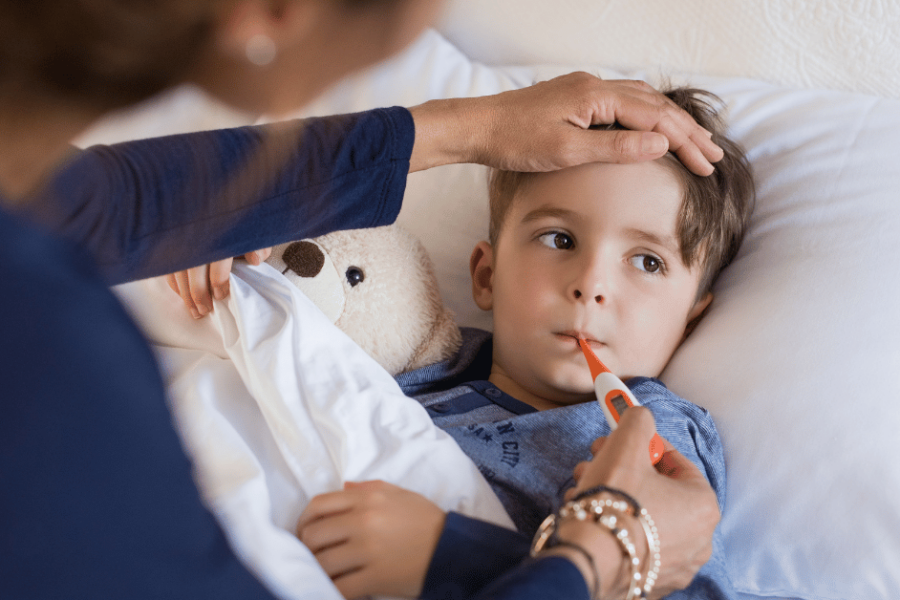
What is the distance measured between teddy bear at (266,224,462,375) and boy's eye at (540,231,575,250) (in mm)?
196

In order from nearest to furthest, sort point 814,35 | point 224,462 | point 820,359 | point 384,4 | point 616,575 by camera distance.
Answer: point 384,4 → point 616,575 → point 224,462 → point 820,359 → point 814,35

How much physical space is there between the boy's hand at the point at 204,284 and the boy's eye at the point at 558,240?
0.38 m

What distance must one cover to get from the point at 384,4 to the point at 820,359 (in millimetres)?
794

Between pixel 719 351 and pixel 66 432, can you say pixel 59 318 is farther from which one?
pixel 719 351

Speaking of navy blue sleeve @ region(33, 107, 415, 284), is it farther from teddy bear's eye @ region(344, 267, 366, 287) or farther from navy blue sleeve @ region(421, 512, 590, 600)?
navy blue sleeve @ region(421, 512, 590, 600)

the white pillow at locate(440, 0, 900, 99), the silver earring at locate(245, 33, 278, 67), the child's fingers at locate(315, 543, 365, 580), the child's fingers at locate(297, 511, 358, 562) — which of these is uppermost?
the silver earring at locate(245, 33, 278, 67)

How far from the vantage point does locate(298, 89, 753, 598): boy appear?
893mm

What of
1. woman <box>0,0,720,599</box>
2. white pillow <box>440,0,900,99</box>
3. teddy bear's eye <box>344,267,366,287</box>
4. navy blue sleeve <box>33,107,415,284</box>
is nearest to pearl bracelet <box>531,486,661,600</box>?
woman <box>0,0,720,599</box>

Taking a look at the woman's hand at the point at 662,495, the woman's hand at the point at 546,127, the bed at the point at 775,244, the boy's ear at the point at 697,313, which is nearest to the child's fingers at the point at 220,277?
the bed at the point at 775,244

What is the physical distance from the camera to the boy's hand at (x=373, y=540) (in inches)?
26.4

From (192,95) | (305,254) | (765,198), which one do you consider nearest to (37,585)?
(192,95)

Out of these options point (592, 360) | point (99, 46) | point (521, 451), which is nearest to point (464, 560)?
point (521, 451)

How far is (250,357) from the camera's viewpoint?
0.83m

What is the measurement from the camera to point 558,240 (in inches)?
40.5
